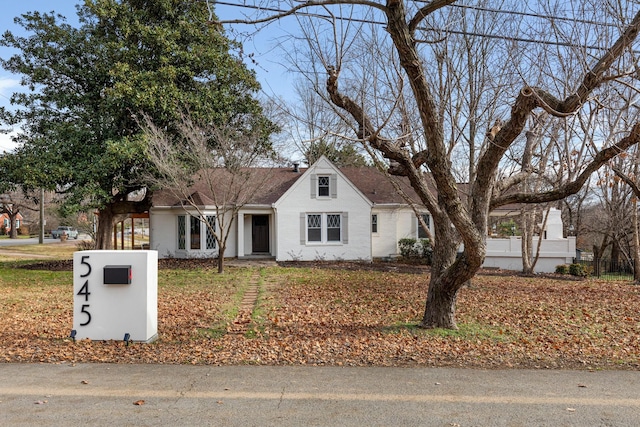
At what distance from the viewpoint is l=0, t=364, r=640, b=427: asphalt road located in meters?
4.34

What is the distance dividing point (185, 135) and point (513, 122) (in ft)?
41.2

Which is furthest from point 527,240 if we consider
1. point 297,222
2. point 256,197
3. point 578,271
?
point 256,197

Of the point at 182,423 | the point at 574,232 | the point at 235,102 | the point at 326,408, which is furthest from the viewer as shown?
the point at 574,232

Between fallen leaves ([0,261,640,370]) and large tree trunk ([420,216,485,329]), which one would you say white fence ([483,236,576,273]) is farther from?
large tree trunk ([420,216,485,329])

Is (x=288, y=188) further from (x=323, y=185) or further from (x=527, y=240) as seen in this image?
(x=527, y=240)

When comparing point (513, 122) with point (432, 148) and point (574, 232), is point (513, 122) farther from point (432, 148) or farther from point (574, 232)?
point (574, 232)

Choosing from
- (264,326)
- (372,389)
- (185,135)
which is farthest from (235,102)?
(372,389)

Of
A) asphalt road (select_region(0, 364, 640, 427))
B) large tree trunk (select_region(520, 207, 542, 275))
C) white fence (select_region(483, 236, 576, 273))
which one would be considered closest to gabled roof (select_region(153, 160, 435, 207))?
white fence (select_region(483, 236, 576, 273))

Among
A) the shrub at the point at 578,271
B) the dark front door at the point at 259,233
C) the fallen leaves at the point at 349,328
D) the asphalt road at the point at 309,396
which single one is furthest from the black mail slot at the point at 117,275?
the shrub at the point at 578,271

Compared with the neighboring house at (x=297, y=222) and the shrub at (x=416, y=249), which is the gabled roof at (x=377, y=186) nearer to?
the neighboring house at (x=297, y=222)

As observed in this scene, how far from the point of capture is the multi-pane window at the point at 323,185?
22375 mm

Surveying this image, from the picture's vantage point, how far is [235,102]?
19859mm

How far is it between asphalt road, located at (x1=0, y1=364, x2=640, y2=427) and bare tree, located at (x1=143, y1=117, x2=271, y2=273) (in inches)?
427

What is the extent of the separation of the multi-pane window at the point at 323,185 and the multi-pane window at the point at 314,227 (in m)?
1.07
